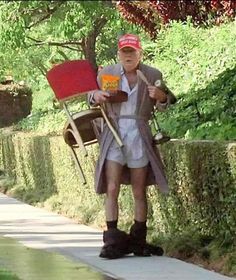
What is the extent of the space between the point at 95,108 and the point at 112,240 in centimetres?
120

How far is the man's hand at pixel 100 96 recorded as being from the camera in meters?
8.70

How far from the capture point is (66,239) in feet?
35.9

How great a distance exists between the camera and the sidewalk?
8172mm

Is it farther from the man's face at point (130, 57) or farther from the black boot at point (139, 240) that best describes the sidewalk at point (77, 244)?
the man's face at point (130, 57)

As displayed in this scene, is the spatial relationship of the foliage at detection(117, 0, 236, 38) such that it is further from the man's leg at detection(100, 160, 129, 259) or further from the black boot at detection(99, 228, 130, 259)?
the black boot at detection(99, 228, 130, 259)

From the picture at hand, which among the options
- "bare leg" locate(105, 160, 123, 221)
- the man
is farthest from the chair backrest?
"bare leg" locate(105, 160, 123, 221)

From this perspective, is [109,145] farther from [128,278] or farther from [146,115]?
[128,278]

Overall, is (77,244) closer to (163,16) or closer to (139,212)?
(139,212)

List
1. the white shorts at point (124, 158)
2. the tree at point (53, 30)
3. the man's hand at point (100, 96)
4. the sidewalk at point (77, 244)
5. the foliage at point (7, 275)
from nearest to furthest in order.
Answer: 1. the foliage at point (7, 275)
2. the sidewalk at point (77, 244)
3. the man's hand at point (100, 96)
4. the white shorts at point (124, 158)
5. the tree at point (53, 30)

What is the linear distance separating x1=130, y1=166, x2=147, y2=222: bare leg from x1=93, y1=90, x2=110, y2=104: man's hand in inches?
27.1

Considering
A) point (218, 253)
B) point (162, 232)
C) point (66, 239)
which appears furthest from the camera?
point (66, 239)

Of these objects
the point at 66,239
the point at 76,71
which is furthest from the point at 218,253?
the point at 66,239

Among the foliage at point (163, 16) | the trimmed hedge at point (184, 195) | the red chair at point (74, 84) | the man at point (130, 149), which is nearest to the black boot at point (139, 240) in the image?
the man at point (130, 149)

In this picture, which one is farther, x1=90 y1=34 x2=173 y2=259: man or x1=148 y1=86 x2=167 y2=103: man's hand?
x1=90 y1=34 x2=173 y2=259: man
